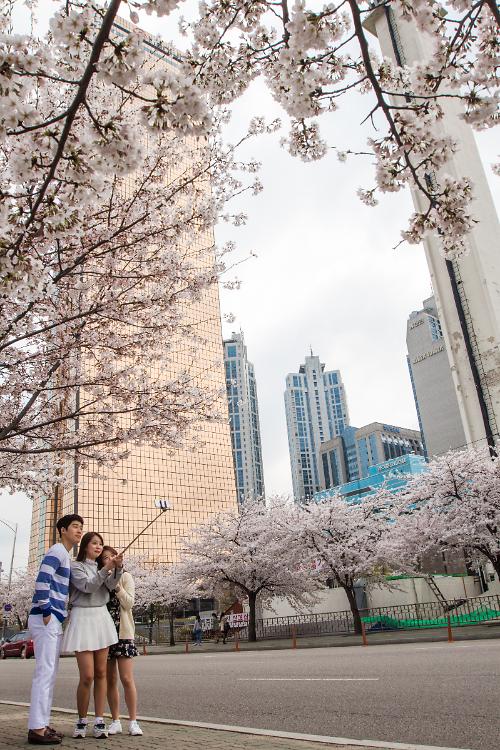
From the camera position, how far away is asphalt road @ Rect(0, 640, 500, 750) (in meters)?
4.95

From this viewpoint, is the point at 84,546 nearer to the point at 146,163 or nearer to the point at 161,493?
the point at 146,163

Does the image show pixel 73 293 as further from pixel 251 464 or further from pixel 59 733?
pixel 251 464

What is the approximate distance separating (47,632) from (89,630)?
0.40m

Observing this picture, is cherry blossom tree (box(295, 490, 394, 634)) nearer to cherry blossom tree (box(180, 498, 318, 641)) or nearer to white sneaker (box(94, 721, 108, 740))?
cherry blossom tree (box(180, 498, 318, 641))

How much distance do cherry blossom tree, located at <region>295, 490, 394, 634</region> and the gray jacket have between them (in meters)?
21.0

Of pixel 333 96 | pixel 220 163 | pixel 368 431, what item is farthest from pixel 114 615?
pixel 368 431

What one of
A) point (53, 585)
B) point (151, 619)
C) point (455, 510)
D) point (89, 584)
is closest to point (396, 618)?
point (455, 510)

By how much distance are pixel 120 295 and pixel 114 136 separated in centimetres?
536

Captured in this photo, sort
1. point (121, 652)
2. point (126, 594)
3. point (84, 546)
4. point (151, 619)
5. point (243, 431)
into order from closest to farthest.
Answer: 1. point (121, 652)
2. point (84, 546)
3. point (126, 594)
4. point (151, 619)
5. point (243, 431)

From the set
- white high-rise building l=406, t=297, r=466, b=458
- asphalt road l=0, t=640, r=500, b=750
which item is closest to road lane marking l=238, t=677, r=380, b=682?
asphalt road l=0, t=640, r=500, b=750

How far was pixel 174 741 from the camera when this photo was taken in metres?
4.82

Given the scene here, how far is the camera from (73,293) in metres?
9.05

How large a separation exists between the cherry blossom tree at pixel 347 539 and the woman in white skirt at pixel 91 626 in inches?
819

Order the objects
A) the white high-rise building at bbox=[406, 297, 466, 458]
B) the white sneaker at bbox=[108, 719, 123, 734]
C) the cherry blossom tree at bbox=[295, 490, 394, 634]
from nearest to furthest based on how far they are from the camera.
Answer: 1. the white sneaker at bbox=[108, 719, 123, 734]
2. the cherry blossom tree at bbox=[295, 490, 394, 634]
3. the white high-rise building at bbox=[406, 297, 466, 458]
